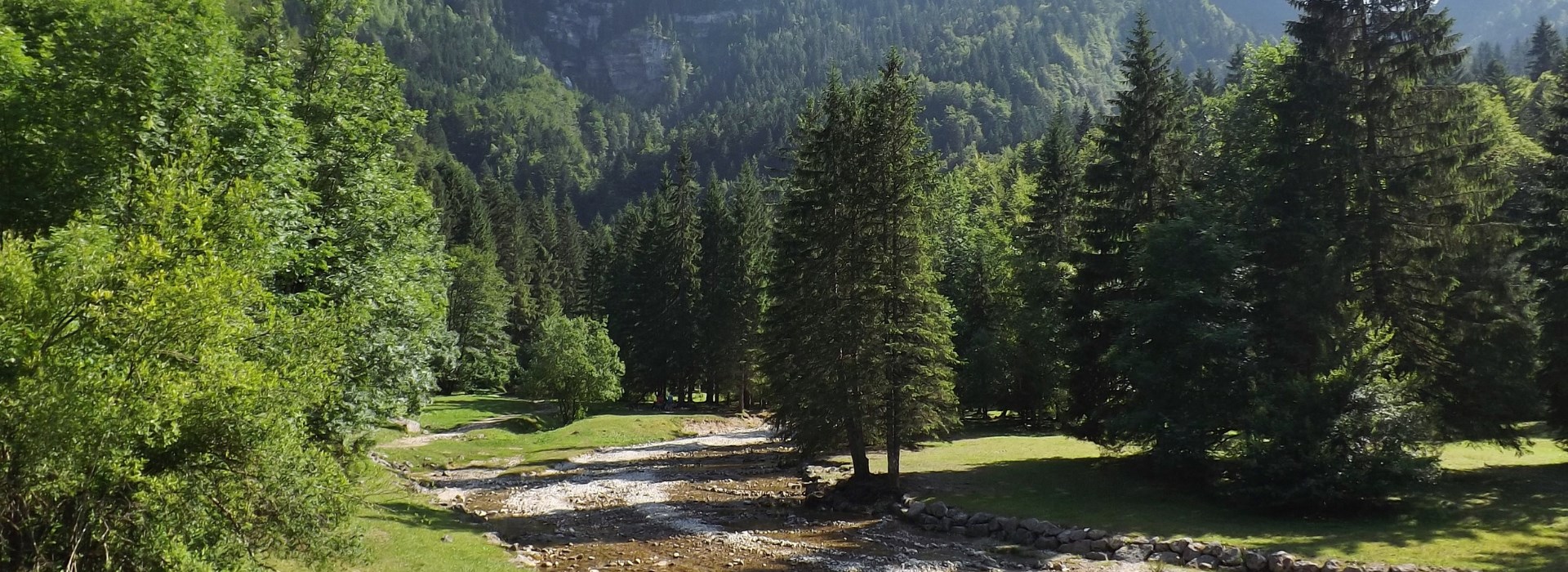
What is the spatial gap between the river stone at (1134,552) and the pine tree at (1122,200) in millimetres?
11398

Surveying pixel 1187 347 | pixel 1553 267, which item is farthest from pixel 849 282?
pixel 1553 267

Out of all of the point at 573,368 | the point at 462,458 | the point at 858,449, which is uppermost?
the point at 573,368

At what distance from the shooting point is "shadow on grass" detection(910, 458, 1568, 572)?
59.0 ft

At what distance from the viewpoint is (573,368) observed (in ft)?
176

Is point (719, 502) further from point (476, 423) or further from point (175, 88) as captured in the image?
point (476, 423)

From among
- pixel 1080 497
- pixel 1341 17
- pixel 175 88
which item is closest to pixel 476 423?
pixel 1080 497

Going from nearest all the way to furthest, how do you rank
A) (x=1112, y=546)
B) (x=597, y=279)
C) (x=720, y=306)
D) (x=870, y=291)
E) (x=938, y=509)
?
1. (x=1112, y=546)
2. (x=938, y=509)
3. (x=870, y=291)
4. (x=720, y=306)
5. (x=597, y=279)

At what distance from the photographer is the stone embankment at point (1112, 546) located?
17.5 meters

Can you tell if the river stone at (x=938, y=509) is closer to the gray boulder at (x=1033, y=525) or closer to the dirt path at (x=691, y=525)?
the dirt path at (x=691, y=525)

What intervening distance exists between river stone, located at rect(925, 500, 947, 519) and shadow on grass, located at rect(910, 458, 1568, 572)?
0.77 m

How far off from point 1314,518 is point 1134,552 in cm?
635

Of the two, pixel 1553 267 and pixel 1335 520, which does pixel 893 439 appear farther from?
pixel 1553 267

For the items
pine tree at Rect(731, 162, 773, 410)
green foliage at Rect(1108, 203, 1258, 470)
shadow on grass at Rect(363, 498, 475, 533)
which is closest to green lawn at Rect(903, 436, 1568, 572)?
green foliage at Rect(1108, 203, 1258, 470)

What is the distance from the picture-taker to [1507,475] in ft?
81.0
